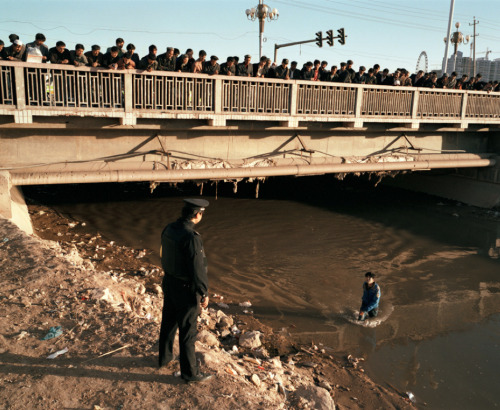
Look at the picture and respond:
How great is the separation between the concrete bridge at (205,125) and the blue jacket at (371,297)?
17.9ft

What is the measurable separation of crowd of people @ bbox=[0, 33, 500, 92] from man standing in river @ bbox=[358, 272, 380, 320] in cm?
651

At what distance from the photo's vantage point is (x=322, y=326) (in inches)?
A: 311

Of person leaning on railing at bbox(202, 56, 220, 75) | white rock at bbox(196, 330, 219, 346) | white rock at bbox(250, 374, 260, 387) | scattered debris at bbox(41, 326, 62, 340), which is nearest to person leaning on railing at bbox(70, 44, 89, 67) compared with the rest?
person leaning on railing at bbox(202, 56, 220, 75)

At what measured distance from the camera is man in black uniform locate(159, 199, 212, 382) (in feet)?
13.1

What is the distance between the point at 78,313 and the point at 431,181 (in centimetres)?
1781

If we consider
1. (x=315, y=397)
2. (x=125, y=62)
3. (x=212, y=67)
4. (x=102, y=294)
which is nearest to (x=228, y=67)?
(x=212, y=67)

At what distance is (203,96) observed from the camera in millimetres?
10867

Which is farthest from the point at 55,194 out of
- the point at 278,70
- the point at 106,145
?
the point at 278,70

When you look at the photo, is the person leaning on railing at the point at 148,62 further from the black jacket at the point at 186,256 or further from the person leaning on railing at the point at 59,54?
the black jacket at the point at 186,256

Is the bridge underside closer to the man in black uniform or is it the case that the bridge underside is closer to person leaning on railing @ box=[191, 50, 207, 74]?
person leaning on railing @ box=[191, 50, 207, 74]

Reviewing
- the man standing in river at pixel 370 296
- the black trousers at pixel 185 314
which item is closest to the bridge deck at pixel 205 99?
the man standing in river at pixel 370 296

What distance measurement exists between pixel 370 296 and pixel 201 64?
23.9ft

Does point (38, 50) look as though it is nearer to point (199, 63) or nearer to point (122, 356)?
point (199, 63)

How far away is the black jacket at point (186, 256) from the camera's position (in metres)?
3.99
